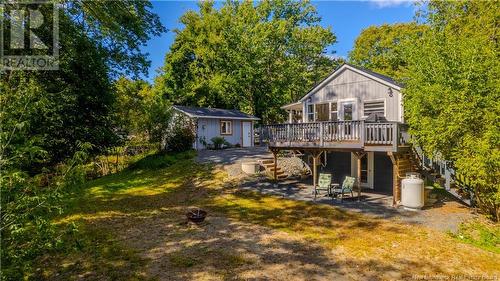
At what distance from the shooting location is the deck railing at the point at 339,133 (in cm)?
1227

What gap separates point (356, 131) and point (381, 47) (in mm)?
33517

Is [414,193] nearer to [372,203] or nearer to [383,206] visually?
[383,206]

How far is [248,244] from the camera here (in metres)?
8.59

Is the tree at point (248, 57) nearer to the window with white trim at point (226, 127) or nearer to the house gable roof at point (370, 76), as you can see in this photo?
the window with white trim at point (226, 127)

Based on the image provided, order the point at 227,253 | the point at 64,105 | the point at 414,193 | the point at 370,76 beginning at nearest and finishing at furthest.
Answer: the point at 227,253 < the point at 414,193 < the point at 64,105 < the point at 370,76

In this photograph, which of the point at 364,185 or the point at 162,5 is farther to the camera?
the point at 162,5

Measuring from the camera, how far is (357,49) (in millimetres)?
43125

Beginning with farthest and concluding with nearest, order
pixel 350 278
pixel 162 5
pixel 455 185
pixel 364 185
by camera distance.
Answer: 1. pixel 162 5
2. pixel 364 185
3. pixel 455 185
4. pixel 350 278

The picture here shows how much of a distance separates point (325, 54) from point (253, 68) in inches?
417

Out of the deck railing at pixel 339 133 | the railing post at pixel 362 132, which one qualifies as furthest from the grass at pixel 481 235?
the railing post at pixel 362 132

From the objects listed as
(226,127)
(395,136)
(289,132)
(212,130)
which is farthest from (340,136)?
(226,127)

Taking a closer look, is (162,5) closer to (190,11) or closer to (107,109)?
(107,109)

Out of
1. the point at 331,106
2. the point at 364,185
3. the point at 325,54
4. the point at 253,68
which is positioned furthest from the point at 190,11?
the point at 364,185

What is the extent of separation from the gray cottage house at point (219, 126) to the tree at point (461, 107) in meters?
18.8
